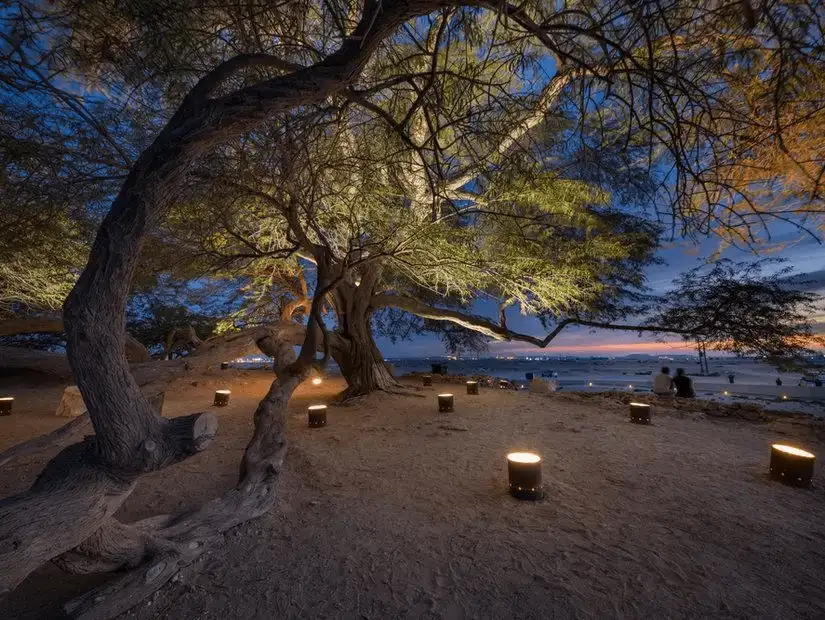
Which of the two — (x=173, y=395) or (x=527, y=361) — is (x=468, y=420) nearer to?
(x=173, y=395)

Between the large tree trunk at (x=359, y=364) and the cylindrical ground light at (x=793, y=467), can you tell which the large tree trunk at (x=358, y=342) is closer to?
the large tree trunk at (x=359, y=364)

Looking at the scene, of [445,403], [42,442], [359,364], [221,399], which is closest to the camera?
[42,442]

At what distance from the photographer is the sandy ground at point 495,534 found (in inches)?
68.4

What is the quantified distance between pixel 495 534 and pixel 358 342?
545 centimetres

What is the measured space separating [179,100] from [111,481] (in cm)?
276

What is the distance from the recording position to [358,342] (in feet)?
24.4

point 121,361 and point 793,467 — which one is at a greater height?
point 121,361

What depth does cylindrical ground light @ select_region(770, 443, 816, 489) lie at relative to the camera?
9.72 ft

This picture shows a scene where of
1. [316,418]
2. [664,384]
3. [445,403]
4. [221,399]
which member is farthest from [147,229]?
[664,384]

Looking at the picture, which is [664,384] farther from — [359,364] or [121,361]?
[121,361]

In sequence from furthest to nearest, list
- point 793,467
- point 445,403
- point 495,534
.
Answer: point 445,403
point 793,467
point 495,534

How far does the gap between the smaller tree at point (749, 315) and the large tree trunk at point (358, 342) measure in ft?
17.5

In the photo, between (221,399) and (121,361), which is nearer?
(121,361)

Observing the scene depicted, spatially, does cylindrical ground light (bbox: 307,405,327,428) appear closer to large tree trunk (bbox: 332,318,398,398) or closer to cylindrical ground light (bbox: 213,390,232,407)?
large tree trunk (bbox: 332,318,398,398)
